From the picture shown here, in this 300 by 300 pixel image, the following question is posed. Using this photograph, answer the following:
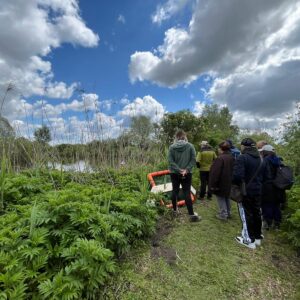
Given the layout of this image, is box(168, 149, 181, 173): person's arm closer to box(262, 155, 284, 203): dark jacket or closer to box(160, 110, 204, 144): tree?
box(262, 155, 284, 203): dark jacket

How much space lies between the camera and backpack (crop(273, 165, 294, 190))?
170 inches

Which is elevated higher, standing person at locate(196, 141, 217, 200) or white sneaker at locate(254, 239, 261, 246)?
standing person at locate(196, 141, 217, 200)

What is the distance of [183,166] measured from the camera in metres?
4.64

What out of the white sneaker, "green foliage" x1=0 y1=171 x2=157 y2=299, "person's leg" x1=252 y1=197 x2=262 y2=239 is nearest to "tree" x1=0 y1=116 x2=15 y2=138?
"green foliage" x1=0 y1=171 x2=157 y2=299

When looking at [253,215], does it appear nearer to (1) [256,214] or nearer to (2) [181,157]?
(1) [256,214]

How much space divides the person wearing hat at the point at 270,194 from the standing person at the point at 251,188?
0.68 metres

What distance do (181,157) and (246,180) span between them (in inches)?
51.4

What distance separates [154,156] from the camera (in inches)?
308

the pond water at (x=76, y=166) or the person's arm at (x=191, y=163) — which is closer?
the person's arm at (x=191, y=163)

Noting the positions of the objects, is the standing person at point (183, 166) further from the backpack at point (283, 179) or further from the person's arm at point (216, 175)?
the backpack at point (283, 179)

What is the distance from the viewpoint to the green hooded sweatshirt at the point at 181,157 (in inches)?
182

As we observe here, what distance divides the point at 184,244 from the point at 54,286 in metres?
2.23

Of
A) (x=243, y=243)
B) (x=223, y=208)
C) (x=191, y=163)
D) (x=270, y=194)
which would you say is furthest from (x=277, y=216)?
(x=191, y=163)

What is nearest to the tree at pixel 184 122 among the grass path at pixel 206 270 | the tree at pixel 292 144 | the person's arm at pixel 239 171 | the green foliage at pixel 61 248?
the tree at pixel 292 144
